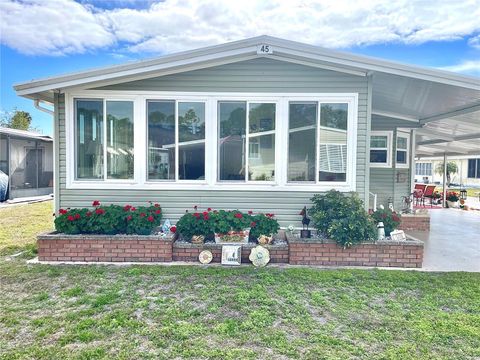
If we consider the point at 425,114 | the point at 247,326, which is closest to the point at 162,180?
the point at 247,326

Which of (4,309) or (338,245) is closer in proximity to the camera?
(4,309)

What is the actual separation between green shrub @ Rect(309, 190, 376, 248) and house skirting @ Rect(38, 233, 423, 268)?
16 cm

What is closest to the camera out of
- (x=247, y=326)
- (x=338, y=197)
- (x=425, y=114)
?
(x=247, y=326)

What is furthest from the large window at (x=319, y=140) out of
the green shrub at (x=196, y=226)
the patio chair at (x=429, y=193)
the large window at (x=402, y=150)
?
the patio chair at (x=429, y=193)

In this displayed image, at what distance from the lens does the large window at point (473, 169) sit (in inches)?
1157

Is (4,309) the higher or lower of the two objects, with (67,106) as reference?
lower

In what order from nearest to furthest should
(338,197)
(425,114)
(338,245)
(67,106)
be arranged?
(338,245)
(338,197)
(67,106)
(425,114)

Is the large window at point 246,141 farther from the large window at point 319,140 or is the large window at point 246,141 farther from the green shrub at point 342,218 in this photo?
the green shrub at point 342,218

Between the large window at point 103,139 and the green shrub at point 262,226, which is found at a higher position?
the large window at point 103,139

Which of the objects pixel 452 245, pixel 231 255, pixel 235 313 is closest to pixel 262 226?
pixel 231 255

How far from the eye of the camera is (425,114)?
791cm

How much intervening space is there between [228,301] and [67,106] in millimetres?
4509

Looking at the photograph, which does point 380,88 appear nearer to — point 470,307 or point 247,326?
point 470,307

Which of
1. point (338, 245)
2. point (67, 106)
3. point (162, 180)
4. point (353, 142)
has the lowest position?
point (338, 245)
